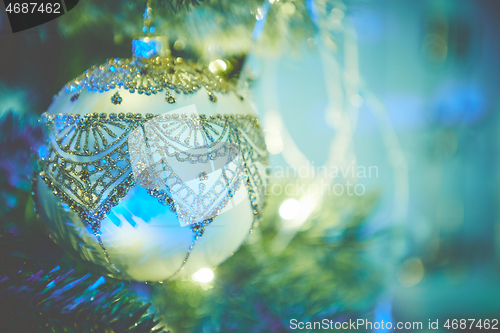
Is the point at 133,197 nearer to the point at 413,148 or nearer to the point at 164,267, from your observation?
the point at 164,267

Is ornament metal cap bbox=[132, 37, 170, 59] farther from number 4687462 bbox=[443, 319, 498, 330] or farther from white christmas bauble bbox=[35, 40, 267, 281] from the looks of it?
number 4687462 bbox=[443, 319, 498, 330]

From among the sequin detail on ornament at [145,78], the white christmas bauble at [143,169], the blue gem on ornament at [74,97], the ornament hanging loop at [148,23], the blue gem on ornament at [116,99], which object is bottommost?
the white christmas bauble at [143,169]

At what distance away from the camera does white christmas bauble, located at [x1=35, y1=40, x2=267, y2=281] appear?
29 centimetres

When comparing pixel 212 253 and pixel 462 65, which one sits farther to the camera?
pixel 462 65

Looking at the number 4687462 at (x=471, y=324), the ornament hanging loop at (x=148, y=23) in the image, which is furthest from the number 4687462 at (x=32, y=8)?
the number 4687462 at (x=471, y=324)

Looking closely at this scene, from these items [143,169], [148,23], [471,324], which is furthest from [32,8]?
[471,324]

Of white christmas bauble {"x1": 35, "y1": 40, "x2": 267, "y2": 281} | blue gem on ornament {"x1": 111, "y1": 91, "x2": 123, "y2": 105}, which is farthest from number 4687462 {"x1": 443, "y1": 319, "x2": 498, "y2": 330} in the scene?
blue gem on ornament {"x1": 111, "y1": 91, "x2": 123, "y2": 105}

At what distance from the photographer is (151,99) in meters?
0.30

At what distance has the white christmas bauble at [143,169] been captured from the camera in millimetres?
289

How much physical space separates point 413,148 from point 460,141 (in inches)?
8.1

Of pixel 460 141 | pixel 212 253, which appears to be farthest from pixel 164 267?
pixel 460 141

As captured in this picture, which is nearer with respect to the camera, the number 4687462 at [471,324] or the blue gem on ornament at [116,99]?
the blue gem on ornament at [116,99]

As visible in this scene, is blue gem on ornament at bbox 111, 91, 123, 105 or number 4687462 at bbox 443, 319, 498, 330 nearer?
blue gem on ornament at bbox 111, 91, 123, 105

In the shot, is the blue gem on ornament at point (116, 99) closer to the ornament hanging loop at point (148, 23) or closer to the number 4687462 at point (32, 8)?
the ornament hanging loop at point (148, 23)
